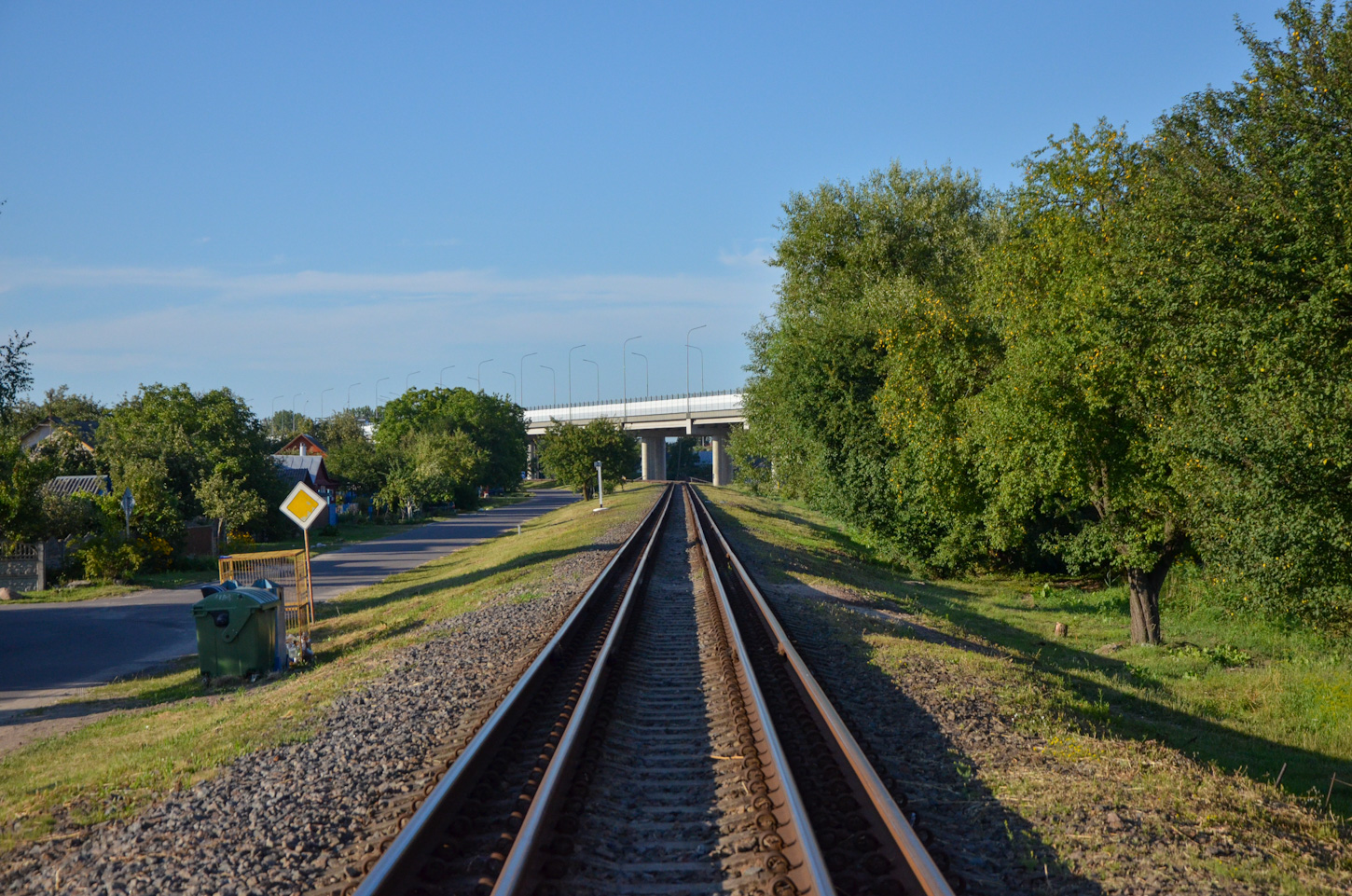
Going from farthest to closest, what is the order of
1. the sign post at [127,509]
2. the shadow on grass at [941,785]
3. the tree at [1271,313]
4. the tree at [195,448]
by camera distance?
the tree at [195,448] < the sign post at [127,509] < the tree at [1271,313] < the shadow on grass at [941,785]

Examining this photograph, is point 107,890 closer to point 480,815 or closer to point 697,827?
point 480,815

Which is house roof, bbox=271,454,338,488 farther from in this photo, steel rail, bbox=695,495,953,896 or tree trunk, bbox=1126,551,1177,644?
steel rail, bbox=695,495,953,896

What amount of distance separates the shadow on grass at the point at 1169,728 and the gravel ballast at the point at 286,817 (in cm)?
621

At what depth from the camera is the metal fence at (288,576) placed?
18.2 meters

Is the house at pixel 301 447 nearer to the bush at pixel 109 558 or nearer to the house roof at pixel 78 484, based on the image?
the house roof at pixel 78 484

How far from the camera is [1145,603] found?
20109mm

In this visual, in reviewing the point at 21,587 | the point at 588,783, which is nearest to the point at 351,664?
the point at 588,783

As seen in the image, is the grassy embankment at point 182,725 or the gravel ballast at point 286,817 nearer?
the gravel ballast at point 286,817

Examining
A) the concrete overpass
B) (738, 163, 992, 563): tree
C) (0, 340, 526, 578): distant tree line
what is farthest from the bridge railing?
(738, 163, 992, 563): tree

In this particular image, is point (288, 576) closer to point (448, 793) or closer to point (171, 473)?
point (171, 473)

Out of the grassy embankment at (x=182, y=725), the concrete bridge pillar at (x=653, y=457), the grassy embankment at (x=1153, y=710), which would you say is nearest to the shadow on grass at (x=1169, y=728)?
the grassy embankment at (x=1153, y=710)

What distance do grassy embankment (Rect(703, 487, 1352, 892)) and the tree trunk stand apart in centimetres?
49

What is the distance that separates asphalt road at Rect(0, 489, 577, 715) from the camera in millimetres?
15305

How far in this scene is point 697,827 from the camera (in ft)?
18.9
